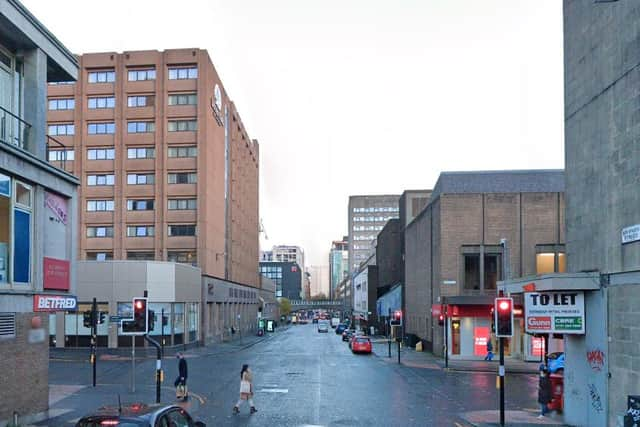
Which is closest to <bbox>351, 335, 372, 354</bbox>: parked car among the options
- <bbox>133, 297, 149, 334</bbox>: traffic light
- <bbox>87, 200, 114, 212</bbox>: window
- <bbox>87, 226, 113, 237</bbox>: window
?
<bbox>87, 226, 113, 237</bbox>: window

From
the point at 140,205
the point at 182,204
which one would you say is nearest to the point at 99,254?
the point at 140,205

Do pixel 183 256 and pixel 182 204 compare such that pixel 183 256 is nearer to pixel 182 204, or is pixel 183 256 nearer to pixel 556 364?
pixel 182 204

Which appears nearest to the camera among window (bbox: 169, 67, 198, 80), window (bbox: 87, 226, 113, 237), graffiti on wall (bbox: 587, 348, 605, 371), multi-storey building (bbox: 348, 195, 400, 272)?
graffiti on wall (bbox: 587, 348, 605, 371)

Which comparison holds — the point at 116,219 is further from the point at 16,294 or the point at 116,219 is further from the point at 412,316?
the point at 16,294

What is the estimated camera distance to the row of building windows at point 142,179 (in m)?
Answer: 63.4

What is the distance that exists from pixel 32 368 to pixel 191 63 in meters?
49.3

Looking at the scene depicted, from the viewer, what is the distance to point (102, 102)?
2544 inches

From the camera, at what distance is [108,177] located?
64.5 metres

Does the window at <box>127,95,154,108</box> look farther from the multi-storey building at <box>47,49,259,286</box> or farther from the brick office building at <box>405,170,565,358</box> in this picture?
the brick office building at <box>405,170,565,358</box>

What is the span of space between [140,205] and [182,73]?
14.0 m

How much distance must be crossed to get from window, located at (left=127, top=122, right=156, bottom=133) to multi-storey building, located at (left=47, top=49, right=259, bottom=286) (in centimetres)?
10

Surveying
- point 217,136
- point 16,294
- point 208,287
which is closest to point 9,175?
point 16,294

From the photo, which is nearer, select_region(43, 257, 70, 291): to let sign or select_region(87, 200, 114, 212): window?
select_region(43, 257, 70, 291): to let sign

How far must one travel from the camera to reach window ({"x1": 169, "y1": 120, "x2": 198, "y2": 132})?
209ft
